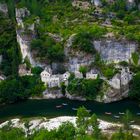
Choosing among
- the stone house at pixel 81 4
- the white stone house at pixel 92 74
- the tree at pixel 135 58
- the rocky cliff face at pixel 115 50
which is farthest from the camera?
the stone house at pixel 81 4

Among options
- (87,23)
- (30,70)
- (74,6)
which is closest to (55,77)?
(30,70)

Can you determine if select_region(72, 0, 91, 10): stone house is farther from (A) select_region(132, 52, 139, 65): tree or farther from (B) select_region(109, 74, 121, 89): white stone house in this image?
(B) select_region(109, 74, 121, 89): white stone house

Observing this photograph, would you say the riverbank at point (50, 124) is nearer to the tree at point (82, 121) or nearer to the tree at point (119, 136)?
the tree at point (82, 121)

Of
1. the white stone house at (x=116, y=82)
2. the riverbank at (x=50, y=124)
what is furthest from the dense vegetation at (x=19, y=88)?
the white stone house at (x=116, y=82)

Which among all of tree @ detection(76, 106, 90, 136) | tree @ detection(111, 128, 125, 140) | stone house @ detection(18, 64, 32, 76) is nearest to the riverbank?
tree @ detection(76, 106, 90, 136)

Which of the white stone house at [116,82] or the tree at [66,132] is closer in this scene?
the tree at [66,132]

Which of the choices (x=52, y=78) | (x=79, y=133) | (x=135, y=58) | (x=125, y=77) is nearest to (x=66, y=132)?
(x=79, y=133)

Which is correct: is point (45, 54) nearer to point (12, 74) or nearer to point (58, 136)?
point (12, 74)
